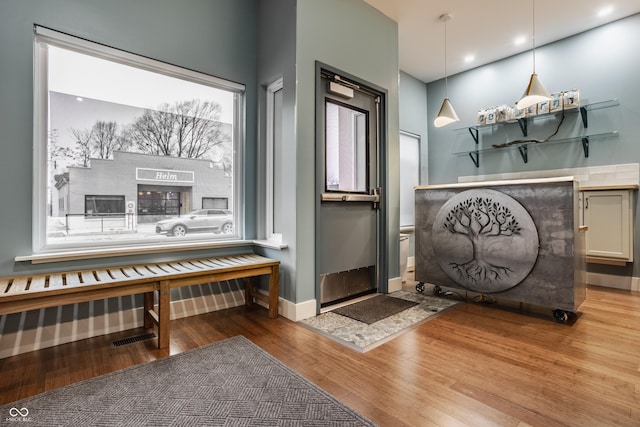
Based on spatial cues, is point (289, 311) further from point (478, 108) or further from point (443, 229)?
point (478, 108)

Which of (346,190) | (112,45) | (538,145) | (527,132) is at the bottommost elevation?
(346,190)

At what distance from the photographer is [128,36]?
2.47 m

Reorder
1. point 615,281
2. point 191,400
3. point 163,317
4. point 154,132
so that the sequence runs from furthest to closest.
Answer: point 615,281
point 154,132
point 163,317
point 191,400

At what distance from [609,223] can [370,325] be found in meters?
3.12

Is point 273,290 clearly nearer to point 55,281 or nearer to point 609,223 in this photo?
point 55,281

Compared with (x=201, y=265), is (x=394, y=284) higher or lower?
lower

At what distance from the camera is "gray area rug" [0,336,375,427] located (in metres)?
1.42

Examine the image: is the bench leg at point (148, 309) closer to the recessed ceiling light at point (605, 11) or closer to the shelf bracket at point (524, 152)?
the shelf bracket at point (524, 152)

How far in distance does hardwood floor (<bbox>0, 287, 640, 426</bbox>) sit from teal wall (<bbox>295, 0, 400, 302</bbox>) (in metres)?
0.83

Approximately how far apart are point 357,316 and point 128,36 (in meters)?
2.95

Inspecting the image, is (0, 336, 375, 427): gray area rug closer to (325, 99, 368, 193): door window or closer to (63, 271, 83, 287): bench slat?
(63, 271, 83, 287): bench slat

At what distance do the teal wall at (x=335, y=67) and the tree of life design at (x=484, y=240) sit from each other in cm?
65

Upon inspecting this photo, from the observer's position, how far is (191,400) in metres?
1.56

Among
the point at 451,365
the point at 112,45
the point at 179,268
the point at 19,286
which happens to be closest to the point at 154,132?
the point at 112,45
